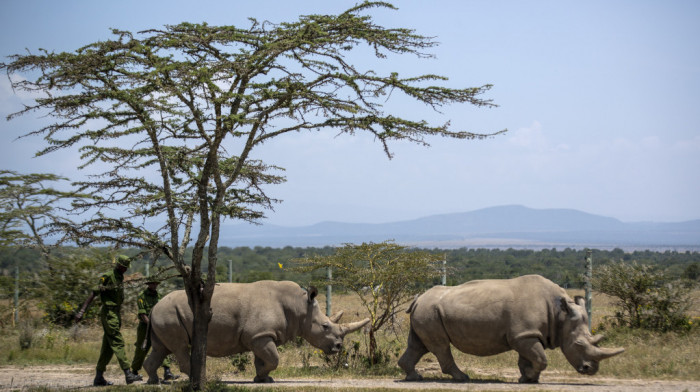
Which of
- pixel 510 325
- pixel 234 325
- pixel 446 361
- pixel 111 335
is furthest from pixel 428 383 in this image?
pixel 111 335

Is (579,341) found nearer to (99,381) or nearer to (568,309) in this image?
(568,309)

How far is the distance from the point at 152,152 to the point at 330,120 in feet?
11.5

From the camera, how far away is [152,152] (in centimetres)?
1261

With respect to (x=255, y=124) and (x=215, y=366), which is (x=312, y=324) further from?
(x=255, y=124)

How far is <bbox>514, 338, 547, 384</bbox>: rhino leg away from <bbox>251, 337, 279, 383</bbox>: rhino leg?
424 centimetres

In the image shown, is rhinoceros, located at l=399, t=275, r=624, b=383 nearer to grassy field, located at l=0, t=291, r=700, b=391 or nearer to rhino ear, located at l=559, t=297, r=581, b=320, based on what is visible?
rhino ear, located at l=559, t=297, r=581, b=320

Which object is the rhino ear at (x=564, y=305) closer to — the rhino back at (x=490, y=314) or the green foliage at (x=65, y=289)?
the rhino back at (x=490, y=314)

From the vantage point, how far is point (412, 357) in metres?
14.0

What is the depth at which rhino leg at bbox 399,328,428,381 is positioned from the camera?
→ 13844 millimetres

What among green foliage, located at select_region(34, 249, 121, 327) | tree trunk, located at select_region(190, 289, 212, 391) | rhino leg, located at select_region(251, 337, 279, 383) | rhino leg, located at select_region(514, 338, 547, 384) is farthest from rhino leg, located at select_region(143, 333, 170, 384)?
green foliage, located at select_region(34, 249, 121, 327)

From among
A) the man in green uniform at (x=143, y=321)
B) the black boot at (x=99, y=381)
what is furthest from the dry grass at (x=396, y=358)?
the black boot at (x=99, y=381)

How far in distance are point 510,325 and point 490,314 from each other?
0.39m

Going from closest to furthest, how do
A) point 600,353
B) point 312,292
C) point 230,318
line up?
point 600,353 < point 230,318 < point 312,292

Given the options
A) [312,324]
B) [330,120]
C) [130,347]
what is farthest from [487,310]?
[130,347]
